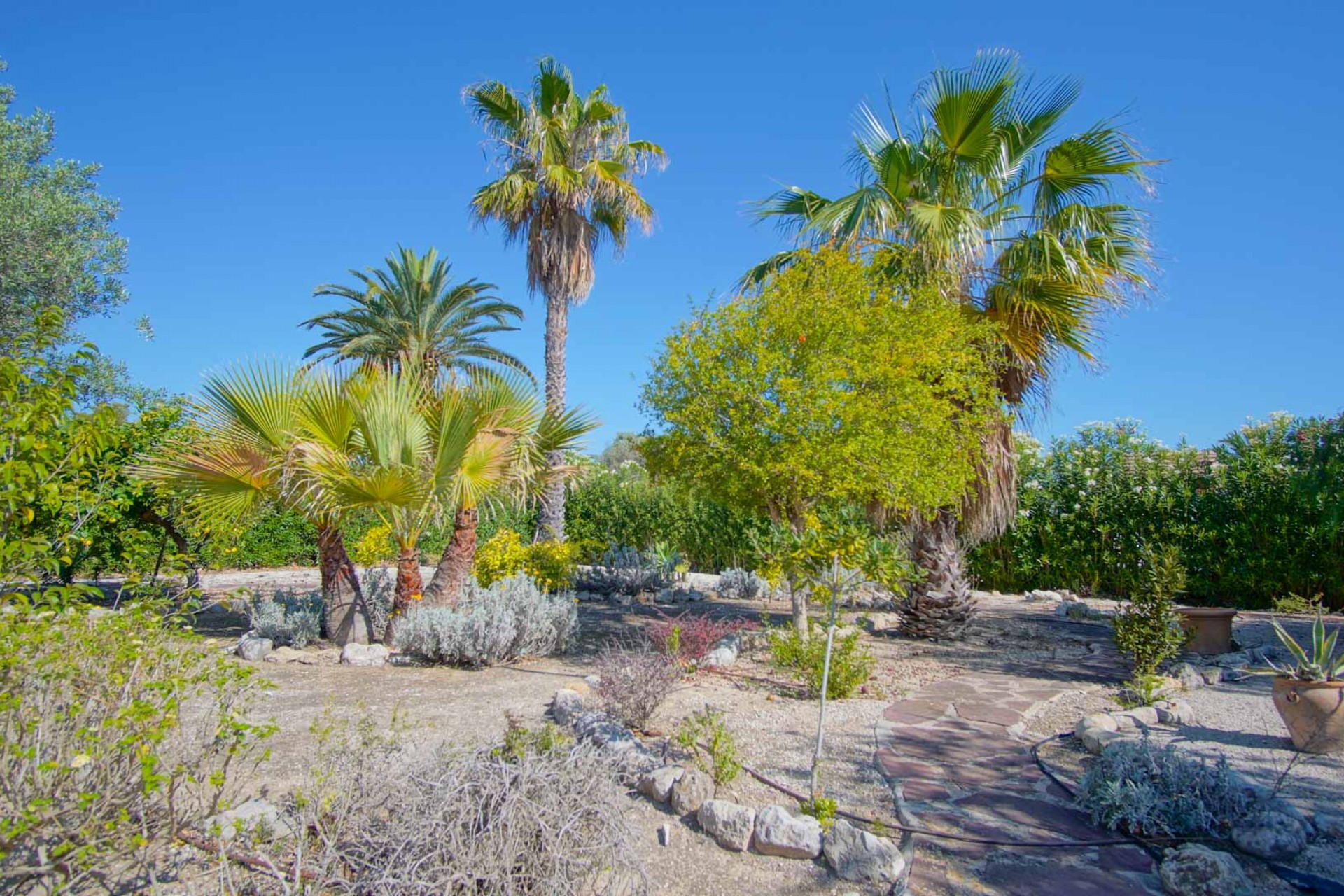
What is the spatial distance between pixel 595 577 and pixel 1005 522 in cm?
680

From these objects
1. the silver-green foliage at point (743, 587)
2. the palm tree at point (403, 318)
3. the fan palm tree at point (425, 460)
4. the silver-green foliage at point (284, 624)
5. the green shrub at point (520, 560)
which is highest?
the palm tree at point (403, 318)

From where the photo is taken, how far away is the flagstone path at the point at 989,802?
3133 mm

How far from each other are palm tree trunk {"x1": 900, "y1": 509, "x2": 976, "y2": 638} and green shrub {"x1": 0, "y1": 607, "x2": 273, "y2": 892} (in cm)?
730

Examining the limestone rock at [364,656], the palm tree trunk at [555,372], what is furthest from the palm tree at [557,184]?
the limestone rock at [364,656]

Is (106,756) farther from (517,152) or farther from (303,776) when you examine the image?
(517,152)

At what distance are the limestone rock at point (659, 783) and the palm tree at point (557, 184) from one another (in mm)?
10630

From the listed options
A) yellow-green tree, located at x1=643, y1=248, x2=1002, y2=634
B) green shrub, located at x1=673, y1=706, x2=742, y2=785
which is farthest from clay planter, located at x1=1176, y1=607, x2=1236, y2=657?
green shrub, located at x1=673, y1=706, x2=742, y2=785

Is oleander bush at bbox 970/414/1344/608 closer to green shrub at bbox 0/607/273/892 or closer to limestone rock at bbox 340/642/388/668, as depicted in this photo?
limestone rock at bbox 340/642/388/668

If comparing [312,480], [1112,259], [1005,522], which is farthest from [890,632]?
[312,480]

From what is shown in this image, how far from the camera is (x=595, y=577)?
42.2 feet

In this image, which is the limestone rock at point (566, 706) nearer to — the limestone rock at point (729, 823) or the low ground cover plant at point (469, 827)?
the limestone rock at point (729, 823)

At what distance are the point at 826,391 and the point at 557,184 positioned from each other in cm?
1005

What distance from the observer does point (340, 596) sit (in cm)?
794

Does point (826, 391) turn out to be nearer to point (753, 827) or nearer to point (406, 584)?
point (753, 827)
